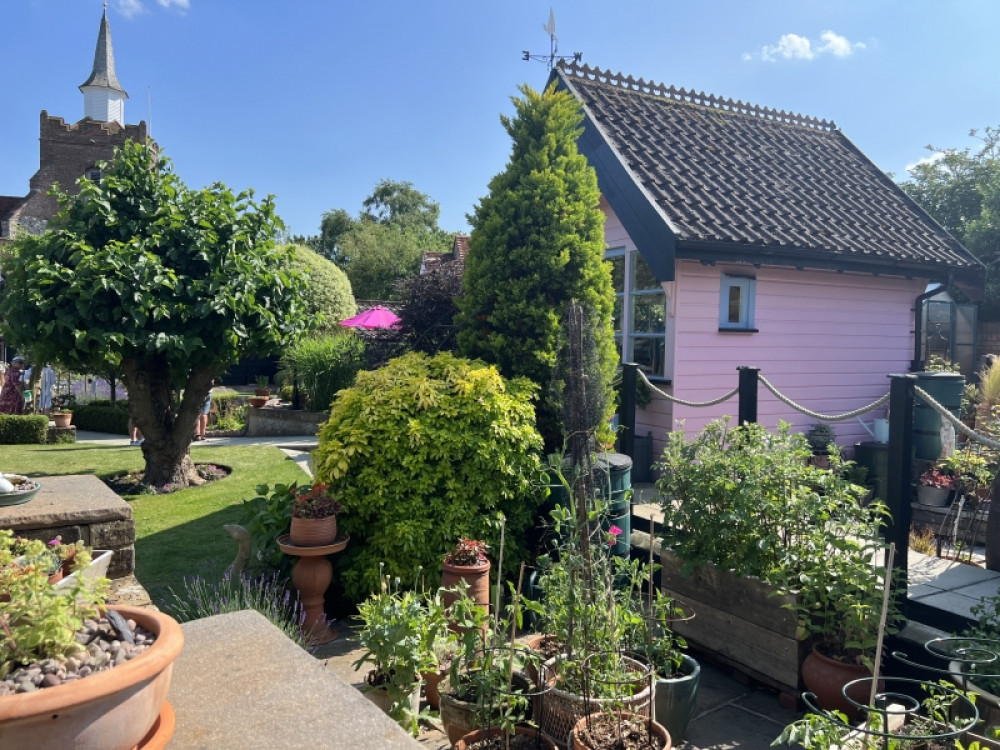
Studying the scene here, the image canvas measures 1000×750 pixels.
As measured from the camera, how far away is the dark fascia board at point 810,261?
7.39 m

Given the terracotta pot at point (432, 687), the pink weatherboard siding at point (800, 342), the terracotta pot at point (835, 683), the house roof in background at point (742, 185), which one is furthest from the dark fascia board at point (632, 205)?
the terracotta pot at point (432, 687)

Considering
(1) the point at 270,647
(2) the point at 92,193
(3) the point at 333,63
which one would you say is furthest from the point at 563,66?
(1) the point at 270,647

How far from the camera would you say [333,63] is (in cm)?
1131

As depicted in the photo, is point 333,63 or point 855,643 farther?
point 333,63

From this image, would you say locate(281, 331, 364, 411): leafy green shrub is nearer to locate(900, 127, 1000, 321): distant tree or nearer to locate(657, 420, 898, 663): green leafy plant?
locate(657, 420, 898, 663): green leafy plant

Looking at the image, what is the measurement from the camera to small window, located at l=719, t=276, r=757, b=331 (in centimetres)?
803

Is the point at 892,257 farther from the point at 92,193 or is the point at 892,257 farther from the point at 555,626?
the point at 92,193

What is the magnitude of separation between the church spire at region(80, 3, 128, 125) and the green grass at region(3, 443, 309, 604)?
4087 cm

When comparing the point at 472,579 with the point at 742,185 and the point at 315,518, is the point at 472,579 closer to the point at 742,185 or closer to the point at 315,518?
the point at 315,518

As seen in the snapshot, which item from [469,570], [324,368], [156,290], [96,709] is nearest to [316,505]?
[469,570]

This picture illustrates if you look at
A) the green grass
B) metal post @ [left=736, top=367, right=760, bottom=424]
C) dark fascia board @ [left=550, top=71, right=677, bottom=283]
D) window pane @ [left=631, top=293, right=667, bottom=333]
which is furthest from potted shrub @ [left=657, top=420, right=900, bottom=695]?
window pane @ [left=631, top=293, right=667, bottom=333]

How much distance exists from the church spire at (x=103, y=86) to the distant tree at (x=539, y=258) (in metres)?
48.4

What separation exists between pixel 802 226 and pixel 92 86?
4955 cm

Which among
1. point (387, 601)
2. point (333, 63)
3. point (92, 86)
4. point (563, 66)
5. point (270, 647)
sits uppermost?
point (92, 86)
